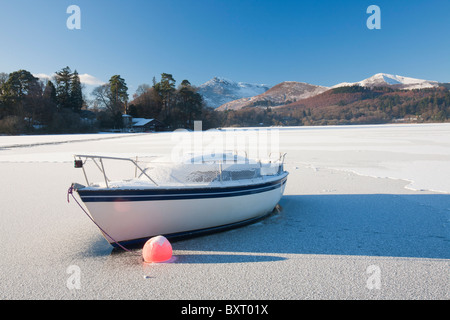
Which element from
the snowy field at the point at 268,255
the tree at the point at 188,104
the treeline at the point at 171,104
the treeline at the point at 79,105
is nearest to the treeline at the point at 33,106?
the treeline at the point at 79,105

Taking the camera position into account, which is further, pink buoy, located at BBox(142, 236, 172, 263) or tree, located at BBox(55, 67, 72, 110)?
tree, located at BBox(55, 67, 72, 110)

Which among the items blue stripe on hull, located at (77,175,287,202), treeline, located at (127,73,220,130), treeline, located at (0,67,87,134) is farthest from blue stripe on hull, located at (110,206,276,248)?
treeline, located at (127,73,220,130)

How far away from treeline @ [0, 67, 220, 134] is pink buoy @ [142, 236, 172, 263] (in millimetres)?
51264

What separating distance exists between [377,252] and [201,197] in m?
2.60

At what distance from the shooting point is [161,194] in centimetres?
397

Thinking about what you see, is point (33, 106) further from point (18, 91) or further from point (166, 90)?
point (166, 90)

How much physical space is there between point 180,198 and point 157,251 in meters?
0.79

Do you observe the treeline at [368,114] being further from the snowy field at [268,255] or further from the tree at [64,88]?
the snowy field at [268,255]

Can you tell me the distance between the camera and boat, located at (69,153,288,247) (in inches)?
150

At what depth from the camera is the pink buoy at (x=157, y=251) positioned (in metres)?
3.69

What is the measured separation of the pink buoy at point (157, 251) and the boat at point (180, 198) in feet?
1.38

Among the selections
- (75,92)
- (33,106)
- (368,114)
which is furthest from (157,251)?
(368,114)

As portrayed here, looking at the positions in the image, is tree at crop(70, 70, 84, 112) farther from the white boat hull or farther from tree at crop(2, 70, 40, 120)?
the white boat hull
